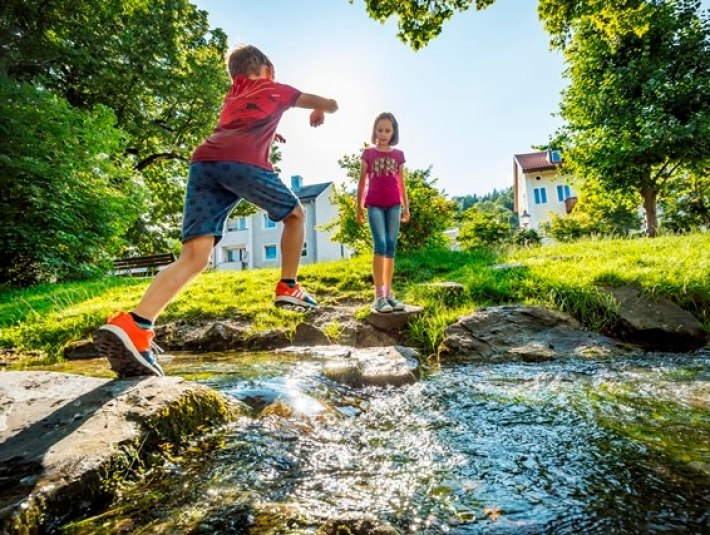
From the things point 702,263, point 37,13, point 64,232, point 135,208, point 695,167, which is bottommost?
point 702,263

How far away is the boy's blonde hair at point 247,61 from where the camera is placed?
2682 mm

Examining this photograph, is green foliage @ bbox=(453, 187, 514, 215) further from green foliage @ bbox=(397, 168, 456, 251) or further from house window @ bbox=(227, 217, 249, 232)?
green foliage @ bbox=(397, 168, 456, 251)

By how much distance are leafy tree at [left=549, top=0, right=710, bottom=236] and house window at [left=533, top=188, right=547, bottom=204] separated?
730 inches

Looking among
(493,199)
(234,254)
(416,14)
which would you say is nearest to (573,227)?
(416,14)

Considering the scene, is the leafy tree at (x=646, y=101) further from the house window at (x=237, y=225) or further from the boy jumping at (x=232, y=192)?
the house window at (x=237, y=225)

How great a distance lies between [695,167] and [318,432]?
20685mm

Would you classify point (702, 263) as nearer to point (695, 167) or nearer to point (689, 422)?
point (689, 422)

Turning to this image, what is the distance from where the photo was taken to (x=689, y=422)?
5.13ft

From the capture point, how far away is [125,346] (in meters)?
2.01

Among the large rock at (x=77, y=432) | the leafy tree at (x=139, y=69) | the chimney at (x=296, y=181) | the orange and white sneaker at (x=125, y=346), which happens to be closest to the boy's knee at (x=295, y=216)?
the orange and white sneaker at (x=125, y=346)

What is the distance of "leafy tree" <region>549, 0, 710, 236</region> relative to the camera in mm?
15531

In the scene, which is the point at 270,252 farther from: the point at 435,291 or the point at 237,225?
the point at 435,291

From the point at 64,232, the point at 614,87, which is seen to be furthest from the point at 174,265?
the point at 614,87

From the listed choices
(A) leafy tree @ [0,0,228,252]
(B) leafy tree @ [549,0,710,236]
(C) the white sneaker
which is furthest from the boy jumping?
(B) leafy tree @ [549,0,710,236]
